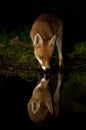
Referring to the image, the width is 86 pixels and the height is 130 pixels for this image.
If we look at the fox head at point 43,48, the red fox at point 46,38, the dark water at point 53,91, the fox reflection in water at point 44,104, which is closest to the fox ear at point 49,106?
the fox reflection in water at point 44,104

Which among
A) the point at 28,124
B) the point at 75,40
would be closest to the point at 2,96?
the point at 28,124

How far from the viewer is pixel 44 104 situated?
10.5 metres

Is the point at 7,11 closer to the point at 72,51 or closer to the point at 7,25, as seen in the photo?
the point at 7,25

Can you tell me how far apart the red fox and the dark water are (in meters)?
0.44

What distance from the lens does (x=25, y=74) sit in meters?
13.1

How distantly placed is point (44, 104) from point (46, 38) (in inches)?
137

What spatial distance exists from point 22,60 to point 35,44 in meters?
0.66

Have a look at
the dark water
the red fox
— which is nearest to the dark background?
the red fox

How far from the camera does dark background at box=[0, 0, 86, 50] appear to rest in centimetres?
1809

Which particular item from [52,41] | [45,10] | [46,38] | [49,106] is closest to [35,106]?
[49,106]

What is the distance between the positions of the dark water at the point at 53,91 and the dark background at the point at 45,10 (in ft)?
15.4

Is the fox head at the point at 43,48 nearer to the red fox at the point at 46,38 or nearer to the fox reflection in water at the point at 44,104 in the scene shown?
the red fox at the point at 46,38

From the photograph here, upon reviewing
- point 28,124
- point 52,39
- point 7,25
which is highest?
point 7,25

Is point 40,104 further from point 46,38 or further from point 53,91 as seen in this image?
point 46,38
